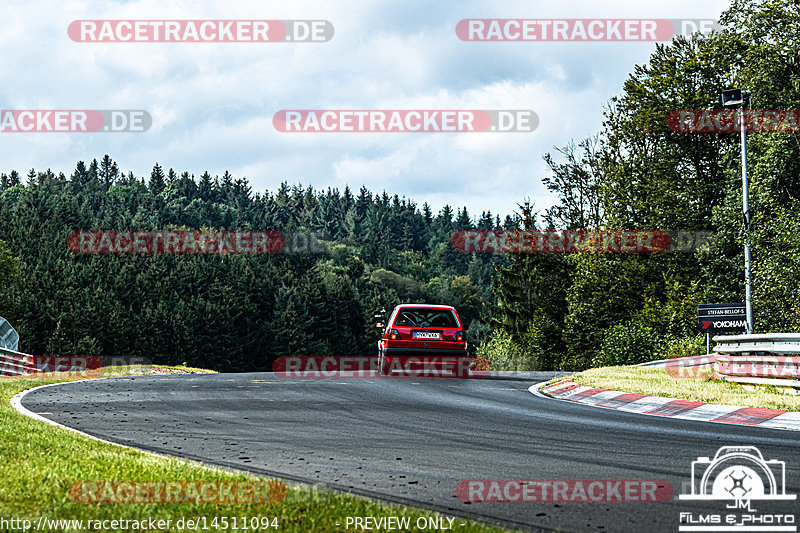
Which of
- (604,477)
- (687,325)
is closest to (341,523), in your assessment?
(604,477)

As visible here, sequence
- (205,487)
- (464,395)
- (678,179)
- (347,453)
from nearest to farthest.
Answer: (205,487), (347,453), (464,395), (678,179)

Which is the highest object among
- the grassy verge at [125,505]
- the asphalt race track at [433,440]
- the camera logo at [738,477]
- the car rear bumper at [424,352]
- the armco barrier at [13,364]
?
the car rear bumper at [424,352]

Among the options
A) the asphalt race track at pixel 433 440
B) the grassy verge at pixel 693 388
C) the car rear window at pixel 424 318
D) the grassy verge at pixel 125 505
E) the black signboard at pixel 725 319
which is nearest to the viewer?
the grassy verge at pixel 125 505

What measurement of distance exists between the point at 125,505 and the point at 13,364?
23672 mm

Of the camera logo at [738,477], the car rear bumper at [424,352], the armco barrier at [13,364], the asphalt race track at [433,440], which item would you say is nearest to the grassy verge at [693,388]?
the asphalt race track at [433,440]

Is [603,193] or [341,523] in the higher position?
[603,193]

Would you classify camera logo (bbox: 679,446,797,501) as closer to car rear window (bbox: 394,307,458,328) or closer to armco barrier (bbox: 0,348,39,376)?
car rear window (bbox: 394,307,458,328)

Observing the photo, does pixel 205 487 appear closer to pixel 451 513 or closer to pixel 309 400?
pixel 451 513

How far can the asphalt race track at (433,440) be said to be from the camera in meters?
5.82

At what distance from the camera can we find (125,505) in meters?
5.27

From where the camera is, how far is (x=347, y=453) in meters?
8.23

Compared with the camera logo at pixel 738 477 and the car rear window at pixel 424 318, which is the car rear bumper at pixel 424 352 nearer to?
the car rear window at pixel 424 318

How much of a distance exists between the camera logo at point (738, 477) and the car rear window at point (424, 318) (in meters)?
12.6

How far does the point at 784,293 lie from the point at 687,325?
37.2ft
